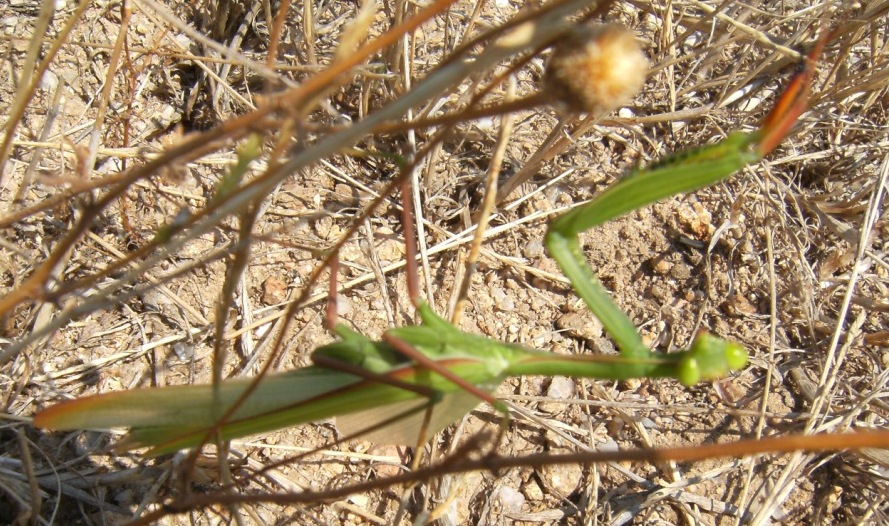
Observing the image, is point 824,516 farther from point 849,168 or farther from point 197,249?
point 197,249

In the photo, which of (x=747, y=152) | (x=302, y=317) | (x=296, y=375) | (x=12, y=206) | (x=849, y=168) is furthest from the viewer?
(x=849, y=168)

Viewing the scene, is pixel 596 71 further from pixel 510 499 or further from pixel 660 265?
pixel 660 265

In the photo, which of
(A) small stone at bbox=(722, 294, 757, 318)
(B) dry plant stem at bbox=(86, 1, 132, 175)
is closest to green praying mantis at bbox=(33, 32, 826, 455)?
(B) dry plant stem at bbox=(86, 1, 132, 175)

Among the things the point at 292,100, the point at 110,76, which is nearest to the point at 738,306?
the point at 292,100

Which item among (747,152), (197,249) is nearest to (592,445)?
(747,152)

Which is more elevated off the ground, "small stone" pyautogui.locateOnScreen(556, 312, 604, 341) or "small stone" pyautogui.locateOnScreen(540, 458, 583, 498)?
"small stone" pyautogui.locateOnScreen(556, 312, 604, 341)

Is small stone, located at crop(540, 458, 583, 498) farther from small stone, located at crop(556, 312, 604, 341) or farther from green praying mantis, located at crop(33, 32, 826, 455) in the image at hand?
green praying mantis, located at crop(33, 32, 826, 455)
